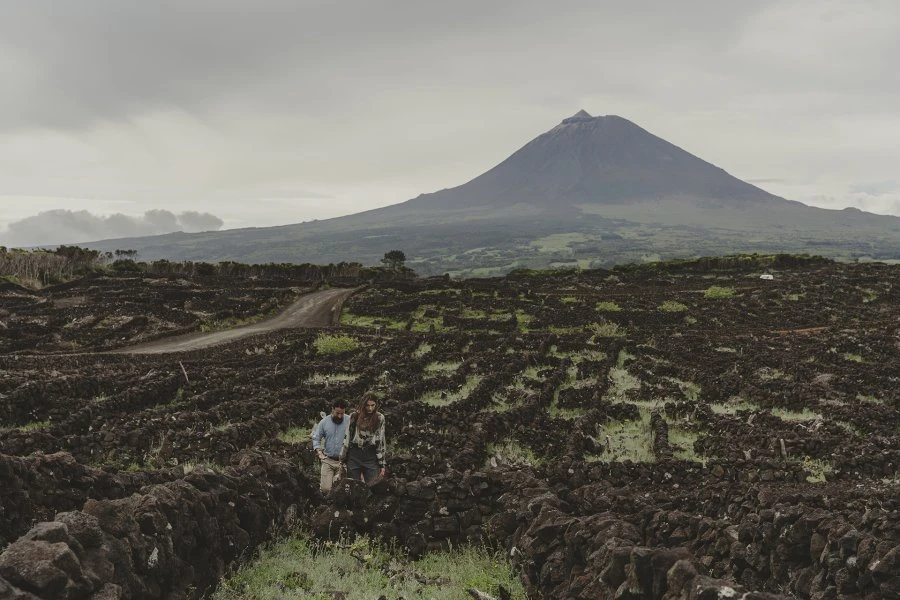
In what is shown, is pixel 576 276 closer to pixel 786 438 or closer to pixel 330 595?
pixel 786 438

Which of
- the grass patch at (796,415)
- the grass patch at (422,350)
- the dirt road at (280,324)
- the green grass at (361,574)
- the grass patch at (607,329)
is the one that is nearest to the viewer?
the green grass at (361,574)

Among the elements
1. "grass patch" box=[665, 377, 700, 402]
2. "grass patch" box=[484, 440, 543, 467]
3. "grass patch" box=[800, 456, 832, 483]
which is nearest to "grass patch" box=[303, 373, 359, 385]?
"grass patch" box=[484, 440, 543, 467]

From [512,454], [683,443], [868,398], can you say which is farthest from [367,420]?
[868,398]

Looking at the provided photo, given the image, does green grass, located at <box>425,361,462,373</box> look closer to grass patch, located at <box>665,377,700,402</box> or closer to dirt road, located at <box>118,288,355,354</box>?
grass patch, located at <box>665,377,700,402</box>

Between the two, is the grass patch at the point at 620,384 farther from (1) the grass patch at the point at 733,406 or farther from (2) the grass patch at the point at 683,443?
(2) the grass patch at the point at 683,443

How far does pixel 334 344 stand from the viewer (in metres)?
30.9

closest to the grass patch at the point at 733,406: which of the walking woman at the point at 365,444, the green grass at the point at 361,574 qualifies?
the green grass at the point at 361,574

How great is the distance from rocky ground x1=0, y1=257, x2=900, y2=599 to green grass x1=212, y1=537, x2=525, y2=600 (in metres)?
0.36

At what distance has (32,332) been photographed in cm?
3634

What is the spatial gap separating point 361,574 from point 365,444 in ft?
8.62

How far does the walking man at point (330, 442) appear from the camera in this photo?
1051cm

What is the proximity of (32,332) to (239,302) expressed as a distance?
55.6ft

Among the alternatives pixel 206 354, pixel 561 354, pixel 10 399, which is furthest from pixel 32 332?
pixel 561 354

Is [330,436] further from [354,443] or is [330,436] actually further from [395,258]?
[395,258]
